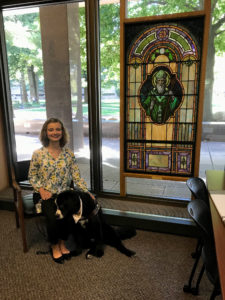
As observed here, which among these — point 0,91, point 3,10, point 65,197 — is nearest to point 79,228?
point 65,197

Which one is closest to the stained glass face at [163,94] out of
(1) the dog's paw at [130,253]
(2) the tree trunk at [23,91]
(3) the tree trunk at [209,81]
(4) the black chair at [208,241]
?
(3) the tree trunk at [209,81]

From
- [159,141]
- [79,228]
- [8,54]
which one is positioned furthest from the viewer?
[8,54]

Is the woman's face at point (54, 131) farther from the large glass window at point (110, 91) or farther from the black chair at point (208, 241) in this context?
the black chair at point (208, 241)

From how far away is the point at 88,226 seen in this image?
2.11 meters

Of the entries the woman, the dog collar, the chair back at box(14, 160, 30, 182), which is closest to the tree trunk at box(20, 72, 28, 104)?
the chair back at box(14, 160, 30, 182)

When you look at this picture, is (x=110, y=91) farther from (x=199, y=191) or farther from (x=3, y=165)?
(x=3, y=165)

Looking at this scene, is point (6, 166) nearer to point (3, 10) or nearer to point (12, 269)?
point (12, 269)

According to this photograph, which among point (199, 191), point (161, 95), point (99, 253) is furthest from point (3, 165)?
point (199, 191)

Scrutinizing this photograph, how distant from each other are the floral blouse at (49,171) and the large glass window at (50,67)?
71cm

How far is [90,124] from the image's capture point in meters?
2.71

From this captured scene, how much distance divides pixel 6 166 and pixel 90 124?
1.36 metres

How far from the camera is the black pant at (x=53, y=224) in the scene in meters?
1.92

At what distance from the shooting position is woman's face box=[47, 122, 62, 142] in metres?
2.10

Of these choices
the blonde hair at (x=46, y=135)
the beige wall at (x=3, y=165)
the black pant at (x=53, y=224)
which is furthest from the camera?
the beige wall at (x=3, y=165)
